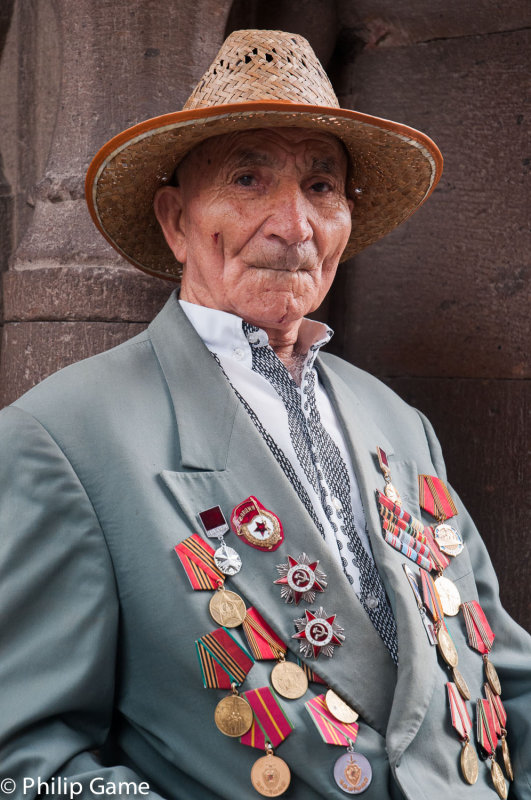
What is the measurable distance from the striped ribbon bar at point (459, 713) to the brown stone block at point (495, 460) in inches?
38.5

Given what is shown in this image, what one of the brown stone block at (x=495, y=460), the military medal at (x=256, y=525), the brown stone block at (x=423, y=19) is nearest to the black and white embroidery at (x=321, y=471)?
Result: the military medal at (x=256, y=525)

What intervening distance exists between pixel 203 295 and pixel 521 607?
1.41m

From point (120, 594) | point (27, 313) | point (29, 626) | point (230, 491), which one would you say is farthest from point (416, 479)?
point (27, 313)

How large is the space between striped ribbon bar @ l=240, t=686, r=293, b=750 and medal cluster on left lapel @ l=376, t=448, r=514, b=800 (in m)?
0.36

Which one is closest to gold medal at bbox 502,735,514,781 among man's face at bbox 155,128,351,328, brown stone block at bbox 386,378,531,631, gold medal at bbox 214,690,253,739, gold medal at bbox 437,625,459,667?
gold medal at bbox 437,625,459,667

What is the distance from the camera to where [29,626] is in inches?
61.1

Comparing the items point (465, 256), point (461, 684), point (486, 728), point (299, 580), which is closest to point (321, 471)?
point (299, 580)

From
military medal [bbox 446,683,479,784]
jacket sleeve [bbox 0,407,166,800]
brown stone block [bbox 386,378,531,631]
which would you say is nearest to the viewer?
jacket sleeve [bbox 0,407,166,800]

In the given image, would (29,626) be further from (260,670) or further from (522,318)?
(522,318)

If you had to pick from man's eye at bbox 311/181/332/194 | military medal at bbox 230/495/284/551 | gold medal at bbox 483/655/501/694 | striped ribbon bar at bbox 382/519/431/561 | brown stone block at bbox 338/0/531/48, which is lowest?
gold medal at bbox 483/655/501/694

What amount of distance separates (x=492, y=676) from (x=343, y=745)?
47cm

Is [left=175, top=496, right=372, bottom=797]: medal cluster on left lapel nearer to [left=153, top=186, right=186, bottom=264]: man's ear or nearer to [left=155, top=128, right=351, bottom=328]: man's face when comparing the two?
[left=155, top=128, right=351, bottom=328]: man's face

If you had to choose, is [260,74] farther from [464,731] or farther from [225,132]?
[464,731]

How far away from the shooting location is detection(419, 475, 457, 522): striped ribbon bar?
6.63 ft
